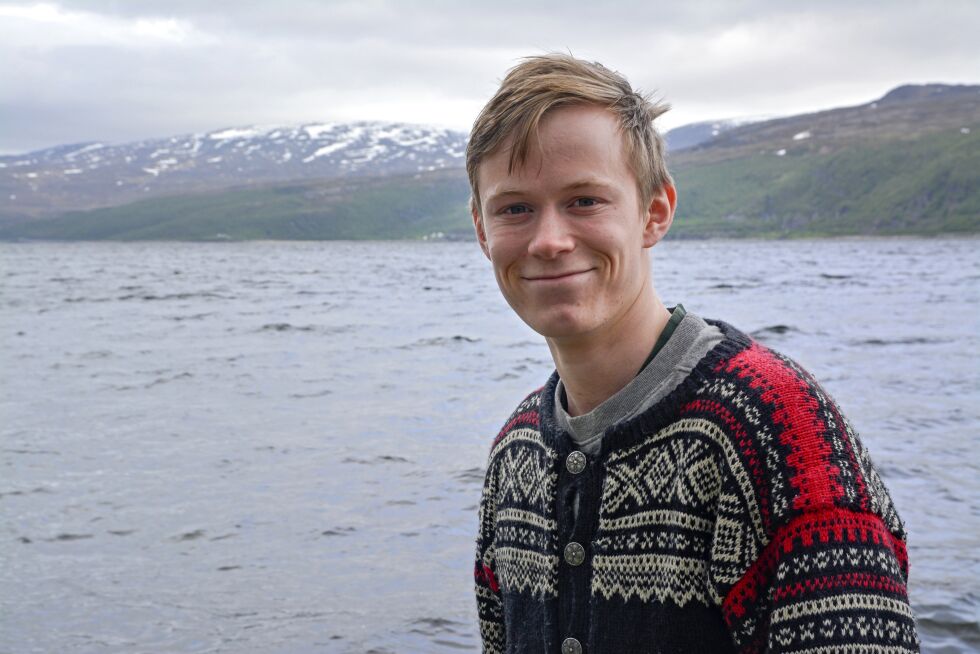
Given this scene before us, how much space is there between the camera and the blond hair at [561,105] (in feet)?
8.33

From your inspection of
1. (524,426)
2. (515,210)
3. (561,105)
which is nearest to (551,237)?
(515,210)

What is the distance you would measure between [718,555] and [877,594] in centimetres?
34

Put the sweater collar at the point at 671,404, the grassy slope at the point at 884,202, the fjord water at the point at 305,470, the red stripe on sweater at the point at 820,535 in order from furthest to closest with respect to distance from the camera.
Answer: the grassy slope at the point at 884,202 → the fjord water at the point at 305,470 → the sweater collar at the point at 671,404 → the red stripe on sweater at the point at 820,535

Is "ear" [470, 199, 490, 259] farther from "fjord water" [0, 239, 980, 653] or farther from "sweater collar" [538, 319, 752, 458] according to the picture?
"fjord water" [0, 239, 980, 653]

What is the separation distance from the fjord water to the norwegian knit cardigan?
5346 millimetres

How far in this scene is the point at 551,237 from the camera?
2592 mm

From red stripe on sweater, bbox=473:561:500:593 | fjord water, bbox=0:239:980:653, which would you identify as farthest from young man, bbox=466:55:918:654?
fjord water, bbox=0:239:980:653

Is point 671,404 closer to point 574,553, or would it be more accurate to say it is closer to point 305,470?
point 574,553

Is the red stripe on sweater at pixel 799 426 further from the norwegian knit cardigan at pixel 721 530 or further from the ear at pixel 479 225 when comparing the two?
the ear at pixel 479 225

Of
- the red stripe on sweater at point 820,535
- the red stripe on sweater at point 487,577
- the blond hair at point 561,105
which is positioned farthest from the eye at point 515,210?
the red stripe on sweater at point 487,577

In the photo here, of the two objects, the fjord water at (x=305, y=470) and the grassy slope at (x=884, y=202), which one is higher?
the grassy slope at (x=884, y=202)

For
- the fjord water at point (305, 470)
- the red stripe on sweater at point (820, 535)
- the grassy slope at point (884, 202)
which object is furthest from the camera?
the grassy slope at point (884, 202)

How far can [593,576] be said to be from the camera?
2.61 m

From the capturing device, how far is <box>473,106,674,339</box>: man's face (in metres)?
2.57
